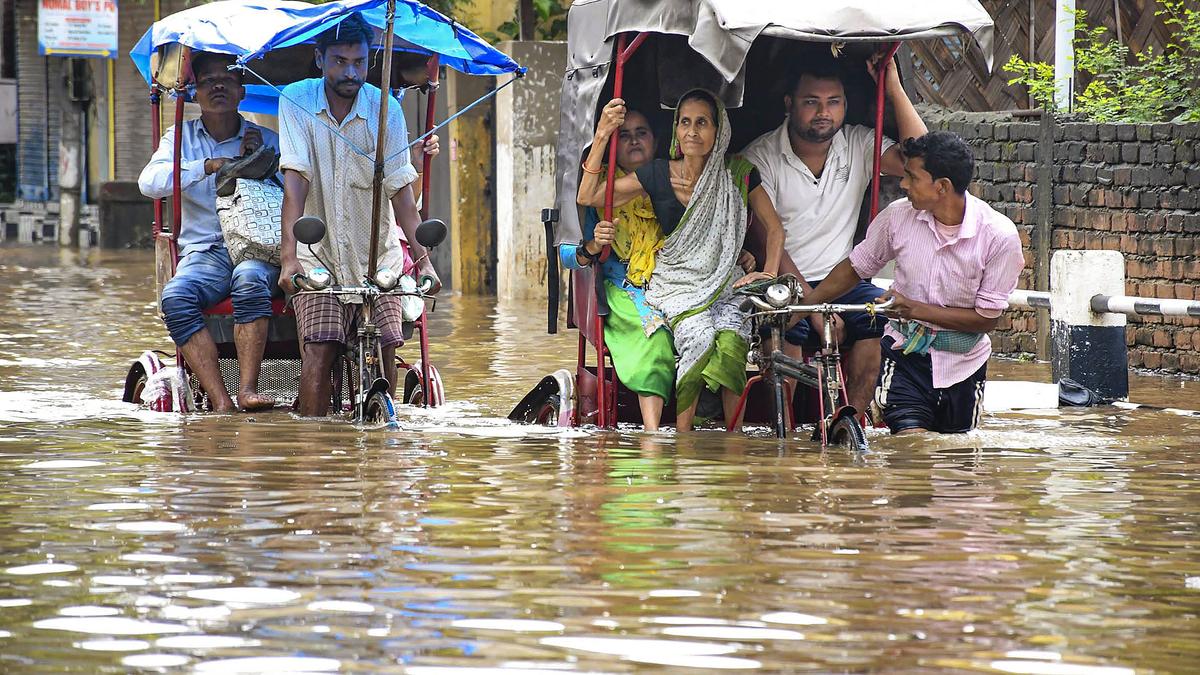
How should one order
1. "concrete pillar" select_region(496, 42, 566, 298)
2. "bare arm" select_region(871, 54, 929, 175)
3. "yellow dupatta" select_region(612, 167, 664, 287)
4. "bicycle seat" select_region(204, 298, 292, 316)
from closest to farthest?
1. "yellow dupatta" select_region(612, 167, 664, 287)
2. "bare arm" select_region(871, 54, 929, 175)
3. "bicycle seat" select_region(204, 298, 292, 316)
4. "concrete pillar" select_region(496, 42, 566, 298)

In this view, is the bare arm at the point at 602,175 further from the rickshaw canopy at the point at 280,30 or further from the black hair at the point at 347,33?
the black hair at the point at 347,33

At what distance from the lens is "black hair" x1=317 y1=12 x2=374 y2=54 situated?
10.4 m

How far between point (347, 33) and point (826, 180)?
242 cm

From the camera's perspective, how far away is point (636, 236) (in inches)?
383

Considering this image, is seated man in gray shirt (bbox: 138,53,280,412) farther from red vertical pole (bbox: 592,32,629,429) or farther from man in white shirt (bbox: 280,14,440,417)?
red vertical pole (bbox: 592,32,629,429)

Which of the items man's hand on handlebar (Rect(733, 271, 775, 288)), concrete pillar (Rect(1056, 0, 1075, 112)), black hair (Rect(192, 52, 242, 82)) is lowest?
man's hand on handlebar (Rect(733, 271, 775, 288))

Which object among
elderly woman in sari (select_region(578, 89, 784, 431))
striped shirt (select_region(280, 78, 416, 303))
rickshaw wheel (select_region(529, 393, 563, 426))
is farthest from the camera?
striped shirt (select_region(280, 78, 416, 303))

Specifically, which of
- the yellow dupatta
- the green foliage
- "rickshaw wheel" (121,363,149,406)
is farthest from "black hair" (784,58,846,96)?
the green foliage

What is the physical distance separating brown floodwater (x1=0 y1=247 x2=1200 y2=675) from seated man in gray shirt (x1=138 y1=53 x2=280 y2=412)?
36 cm

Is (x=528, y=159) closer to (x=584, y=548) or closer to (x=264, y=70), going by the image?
(x=264, y=70)

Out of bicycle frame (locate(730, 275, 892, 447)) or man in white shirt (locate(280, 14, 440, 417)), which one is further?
man in white shirt (locate(280, 14, 440, 417))

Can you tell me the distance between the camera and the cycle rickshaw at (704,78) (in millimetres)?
8938

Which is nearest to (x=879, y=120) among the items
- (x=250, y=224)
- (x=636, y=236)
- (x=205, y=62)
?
(x=636, y=236)

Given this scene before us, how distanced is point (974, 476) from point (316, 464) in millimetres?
2477
